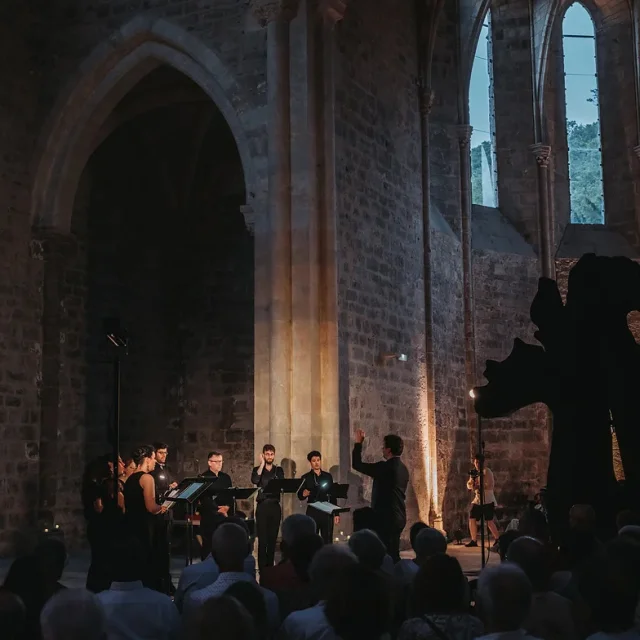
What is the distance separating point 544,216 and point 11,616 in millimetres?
16191

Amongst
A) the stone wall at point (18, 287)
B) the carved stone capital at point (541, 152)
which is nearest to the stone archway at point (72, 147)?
the stone wall at point (18, 287)

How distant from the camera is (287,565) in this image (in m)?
4.84

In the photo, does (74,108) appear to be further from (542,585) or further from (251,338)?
(542,585)

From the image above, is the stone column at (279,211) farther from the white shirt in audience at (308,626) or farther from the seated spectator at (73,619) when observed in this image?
the seated spectator at (73,619)

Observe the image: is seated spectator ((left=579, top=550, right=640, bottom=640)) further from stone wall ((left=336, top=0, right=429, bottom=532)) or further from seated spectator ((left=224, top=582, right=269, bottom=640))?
stone wall ((left=336, top=0, right=429, bottom=532))

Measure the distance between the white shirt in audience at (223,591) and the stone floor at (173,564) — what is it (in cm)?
622

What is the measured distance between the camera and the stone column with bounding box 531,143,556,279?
18.4 m

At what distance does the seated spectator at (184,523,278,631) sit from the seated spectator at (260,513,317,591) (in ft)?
0.85

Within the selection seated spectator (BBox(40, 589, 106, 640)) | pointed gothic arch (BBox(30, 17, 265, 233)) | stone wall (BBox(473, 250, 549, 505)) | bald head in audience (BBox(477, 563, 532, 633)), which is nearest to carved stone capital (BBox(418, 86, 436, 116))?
stone wall (BBox(473, 250, 549, 505))

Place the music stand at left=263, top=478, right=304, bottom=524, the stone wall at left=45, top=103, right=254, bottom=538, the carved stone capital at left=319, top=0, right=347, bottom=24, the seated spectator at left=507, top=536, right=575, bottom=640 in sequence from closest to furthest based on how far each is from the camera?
the seated spectator at left=507, top=536, right=575, bottom=640
the music stand at left=263, top=478, right=304, bottom=524
the carved stone capital at left=319, top=0, right=347, bottom=24
the stone wall at left=45, top=103, right=254, bottom=538

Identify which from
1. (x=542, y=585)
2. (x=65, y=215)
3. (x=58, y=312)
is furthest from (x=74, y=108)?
(x=542, y=585)

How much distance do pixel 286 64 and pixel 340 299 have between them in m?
2.86

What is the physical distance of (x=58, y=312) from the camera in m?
14.6

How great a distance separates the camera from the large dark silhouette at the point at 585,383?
315 inches
